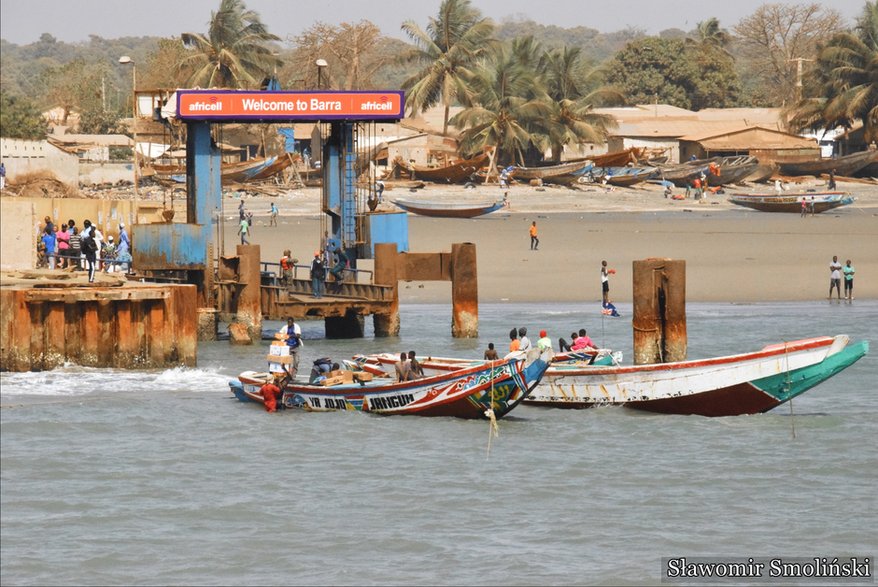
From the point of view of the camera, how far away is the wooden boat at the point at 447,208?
67.8 metres

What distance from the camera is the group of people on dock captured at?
30.8 metres

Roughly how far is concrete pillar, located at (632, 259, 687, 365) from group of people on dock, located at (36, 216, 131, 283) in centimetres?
1090

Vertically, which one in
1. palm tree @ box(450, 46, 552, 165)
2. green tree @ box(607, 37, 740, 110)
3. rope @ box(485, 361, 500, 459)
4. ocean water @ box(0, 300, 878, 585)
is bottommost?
ocean water @ box(0, 300, 878, 585)

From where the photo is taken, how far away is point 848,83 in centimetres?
8881

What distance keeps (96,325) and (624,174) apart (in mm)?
56491

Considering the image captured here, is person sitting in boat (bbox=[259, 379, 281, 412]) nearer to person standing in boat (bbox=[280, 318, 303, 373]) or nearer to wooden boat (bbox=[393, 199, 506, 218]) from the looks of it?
person standing in boat (bbox=[280, 318, 303, 373])

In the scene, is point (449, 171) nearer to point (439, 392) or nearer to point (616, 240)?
point (616, 240)

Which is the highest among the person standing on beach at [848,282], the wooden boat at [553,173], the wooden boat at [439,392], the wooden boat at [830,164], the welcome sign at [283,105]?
the wooden boat at [830,164]

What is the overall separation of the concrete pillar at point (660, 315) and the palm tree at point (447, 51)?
56.2m

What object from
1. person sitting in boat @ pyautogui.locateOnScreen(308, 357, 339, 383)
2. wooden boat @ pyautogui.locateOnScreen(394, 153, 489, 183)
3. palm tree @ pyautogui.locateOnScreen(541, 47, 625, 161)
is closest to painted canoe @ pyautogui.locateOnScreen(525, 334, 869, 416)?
person sitting in boat @ pyautogui.locateOnScreen(308, 357, 339, 383)

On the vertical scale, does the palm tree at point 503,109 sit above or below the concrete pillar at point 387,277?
above

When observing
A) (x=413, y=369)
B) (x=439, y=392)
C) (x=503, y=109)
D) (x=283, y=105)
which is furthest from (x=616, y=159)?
(x=439, y=392)

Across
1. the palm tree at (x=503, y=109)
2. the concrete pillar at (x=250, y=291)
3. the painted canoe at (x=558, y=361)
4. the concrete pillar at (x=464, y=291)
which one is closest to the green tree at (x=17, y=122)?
the palm tree at (x=503, y=109)

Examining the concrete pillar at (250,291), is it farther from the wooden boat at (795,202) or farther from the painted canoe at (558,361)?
the wooden boat at (795,202)
